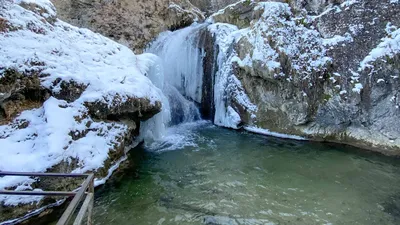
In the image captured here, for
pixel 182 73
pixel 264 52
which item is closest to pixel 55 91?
pixel 264 52

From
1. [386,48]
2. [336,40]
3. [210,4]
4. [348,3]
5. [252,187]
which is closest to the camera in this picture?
[252,187]

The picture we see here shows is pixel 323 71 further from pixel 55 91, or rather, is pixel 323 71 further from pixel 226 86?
pixel 55 91

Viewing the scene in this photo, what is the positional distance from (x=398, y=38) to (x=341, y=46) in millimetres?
1596

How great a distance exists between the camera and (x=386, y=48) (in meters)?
8.45

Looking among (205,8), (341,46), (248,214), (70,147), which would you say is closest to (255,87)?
(341,46)

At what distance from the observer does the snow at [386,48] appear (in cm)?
832

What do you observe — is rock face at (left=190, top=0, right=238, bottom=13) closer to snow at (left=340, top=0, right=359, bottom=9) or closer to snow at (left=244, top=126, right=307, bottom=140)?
snow at (left=340, top=0, right=359, bottom=9)

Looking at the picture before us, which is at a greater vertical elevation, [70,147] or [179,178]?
[70,147]

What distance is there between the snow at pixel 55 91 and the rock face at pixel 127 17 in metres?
6.36

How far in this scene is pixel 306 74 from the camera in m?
9.41

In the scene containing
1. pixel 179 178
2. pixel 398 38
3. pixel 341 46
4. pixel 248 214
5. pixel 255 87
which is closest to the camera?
pixel 248 214

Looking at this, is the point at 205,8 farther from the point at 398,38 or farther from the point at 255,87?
the point at 398,38

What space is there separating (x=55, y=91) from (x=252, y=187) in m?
4.66

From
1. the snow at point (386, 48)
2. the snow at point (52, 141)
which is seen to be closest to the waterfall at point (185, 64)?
the snow at point (386, 48)
